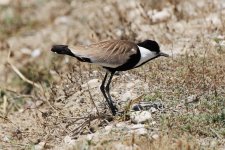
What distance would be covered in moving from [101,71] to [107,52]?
1.53 m

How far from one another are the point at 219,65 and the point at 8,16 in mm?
5017

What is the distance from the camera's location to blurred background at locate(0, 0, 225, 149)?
6.21 metres

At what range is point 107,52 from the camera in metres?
6.03

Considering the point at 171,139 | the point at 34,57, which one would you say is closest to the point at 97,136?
the point at 171,139

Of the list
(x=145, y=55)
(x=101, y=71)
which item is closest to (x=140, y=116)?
(x=145, y=55)

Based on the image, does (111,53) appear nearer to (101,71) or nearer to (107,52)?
(107,52)

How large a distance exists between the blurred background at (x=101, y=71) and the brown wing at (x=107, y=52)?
562 mm

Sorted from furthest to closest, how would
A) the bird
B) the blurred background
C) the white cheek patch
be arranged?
the blurred background < the white cheek patch < the bird

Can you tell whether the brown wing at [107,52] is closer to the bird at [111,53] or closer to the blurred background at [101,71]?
the bird at [111,53]

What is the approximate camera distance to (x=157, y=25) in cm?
909

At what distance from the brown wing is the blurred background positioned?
1.84ft

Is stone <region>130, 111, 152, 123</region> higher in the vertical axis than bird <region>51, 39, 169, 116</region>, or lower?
lower

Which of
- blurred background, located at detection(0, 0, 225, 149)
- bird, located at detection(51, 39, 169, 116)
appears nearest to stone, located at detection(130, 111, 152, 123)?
blurred background, located at detection(0, 0, 225, 149)

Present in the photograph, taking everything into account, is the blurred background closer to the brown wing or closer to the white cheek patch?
the white cheek patch
